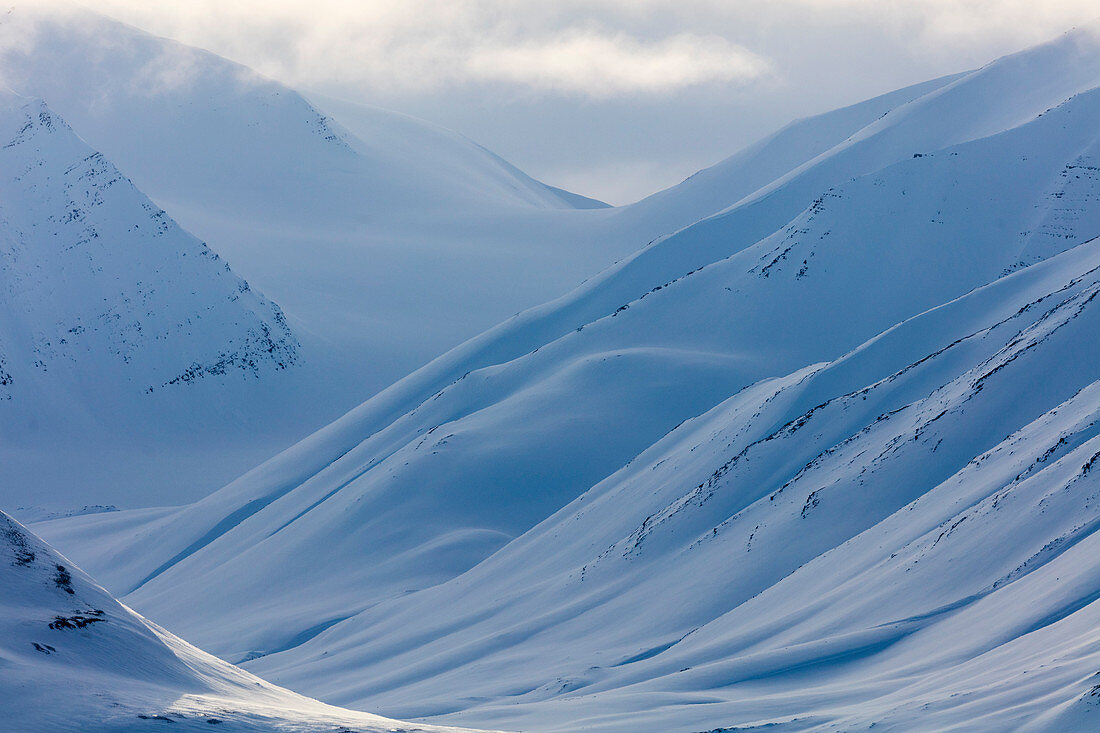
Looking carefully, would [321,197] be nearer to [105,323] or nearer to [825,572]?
[105,323]

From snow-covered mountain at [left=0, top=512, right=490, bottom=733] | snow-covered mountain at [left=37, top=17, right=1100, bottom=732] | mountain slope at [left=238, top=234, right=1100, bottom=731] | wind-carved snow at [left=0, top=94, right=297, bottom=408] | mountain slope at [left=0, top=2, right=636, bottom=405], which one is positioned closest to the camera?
snow-covered mountain at [left=0, top=512, right=490, bottom=733]

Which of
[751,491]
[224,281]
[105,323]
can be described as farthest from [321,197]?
[751,491]

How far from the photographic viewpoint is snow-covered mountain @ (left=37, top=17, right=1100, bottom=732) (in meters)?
23.7

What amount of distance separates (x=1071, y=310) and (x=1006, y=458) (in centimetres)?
979

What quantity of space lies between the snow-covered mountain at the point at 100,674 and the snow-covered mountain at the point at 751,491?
8.18m

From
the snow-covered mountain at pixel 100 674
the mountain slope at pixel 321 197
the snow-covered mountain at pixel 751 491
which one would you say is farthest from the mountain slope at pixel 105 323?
the snow-covered mountain at pixel 100 674

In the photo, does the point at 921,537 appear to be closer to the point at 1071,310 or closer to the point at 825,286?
the point at 1071,310

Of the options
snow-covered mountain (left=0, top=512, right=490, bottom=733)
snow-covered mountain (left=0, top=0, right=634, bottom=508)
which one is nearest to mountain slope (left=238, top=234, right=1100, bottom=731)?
snow-covered mountain (left=0, top=512, right=490, bottom=733)

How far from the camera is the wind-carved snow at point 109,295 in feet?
384

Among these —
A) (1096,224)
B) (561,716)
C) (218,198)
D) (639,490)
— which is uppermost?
(218,198)

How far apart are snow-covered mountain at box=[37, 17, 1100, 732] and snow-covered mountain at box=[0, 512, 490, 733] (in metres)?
8.18

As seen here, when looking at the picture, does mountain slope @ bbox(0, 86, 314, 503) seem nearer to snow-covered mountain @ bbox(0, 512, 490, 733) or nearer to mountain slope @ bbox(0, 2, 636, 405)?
mountain slope @ bbox(0, 2, 636, 405)

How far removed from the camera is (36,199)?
13112 centimetres

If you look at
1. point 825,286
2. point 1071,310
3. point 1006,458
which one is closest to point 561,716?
point 1006,458
